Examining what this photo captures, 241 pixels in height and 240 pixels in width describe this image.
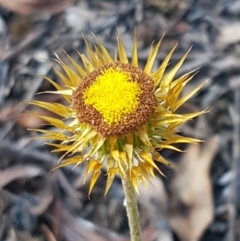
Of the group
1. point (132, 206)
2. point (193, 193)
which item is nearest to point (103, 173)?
point (193, 193)

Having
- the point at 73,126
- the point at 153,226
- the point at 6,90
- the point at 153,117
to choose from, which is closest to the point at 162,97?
the point at 153,117

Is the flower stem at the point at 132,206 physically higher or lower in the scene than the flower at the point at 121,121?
lower

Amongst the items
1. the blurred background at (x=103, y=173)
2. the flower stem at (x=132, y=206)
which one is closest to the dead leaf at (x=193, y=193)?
the blurred background at (x=103, y=173)

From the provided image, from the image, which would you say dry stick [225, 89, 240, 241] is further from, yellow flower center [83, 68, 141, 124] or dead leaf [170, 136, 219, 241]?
yellow flower center [83, 68, 141, 124]

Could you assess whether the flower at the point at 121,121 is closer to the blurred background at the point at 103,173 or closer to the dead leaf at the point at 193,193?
the blurred background at the point at 103,173

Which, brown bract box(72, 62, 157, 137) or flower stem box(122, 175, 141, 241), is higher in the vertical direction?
brown bract box(72, 62, 157, 137)

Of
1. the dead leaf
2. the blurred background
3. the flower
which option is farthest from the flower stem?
the dead leaf

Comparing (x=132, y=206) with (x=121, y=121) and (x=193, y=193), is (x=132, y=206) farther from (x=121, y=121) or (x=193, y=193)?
(x=193, y=193)
